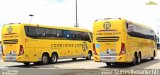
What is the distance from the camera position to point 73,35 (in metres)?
32.6

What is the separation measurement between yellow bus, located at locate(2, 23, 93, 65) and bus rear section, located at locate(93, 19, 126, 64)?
4.78m

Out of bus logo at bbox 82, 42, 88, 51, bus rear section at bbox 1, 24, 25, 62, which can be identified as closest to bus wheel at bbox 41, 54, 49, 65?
bus rear section at bbox 1, 24, 25, 62

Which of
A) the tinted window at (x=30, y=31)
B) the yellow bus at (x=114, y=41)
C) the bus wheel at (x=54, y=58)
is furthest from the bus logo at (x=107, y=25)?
the bus wheel at (x=54, y=58)

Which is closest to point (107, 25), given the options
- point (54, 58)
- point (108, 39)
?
point (108, 39)

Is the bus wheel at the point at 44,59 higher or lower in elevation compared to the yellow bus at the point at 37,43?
lower

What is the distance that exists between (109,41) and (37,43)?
5894 mm

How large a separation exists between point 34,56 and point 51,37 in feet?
8.28

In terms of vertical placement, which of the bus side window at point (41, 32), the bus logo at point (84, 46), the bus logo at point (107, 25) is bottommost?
the bus logo at point (84, 46)

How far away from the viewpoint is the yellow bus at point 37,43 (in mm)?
26328

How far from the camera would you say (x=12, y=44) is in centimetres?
2667

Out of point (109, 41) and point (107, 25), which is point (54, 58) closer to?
point (109, 41)

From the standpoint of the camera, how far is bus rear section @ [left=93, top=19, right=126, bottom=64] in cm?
2356

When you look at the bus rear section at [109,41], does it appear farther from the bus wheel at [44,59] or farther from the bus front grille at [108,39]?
the bus wheel at [44,59]

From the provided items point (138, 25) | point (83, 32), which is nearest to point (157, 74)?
point (138, 25)
